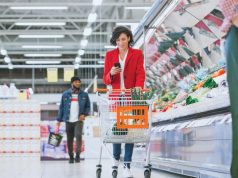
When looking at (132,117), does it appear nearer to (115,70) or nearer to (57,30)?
(115,70)

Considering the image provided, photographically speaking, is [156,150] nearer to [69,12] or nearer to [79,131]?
[79,131]

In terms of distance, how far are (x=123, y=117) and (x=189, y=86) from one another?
202 centimetres

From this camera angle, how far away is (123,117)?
174 inches

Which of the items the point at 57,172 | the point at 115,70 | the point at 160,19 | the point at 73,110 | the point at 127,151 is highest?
the point at 160,19

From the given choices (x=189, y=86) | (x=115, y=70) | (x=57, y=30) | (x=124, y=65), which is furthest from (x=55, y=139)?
(x=57, y=30)

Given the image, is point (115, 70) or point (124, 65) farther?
point (124, 65)

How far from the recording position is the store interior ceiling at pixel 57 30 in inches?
693

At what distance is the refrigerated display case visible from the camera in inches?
153

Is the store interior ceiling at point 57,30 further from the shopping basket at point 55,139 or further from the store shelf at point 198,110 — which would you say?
the store shelf at point 198,110

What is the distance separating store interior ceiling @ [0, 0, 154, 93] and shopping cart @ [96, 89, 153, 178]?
28.6ft

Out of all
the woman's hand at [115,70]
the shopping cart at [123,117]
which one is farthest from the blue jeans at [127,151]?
the woman's hand at [115,70]

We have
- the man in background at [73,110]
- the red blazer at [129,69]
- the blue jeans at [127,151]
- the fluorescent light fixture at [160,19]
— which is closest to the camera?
the blue jeans at [127,151]

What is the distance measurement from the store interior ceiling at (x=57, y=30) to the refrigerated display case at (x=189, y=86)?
20.5 feet

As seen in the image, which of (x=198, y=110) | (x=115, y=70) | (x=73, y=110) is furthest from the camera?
(x=73, y=110)
